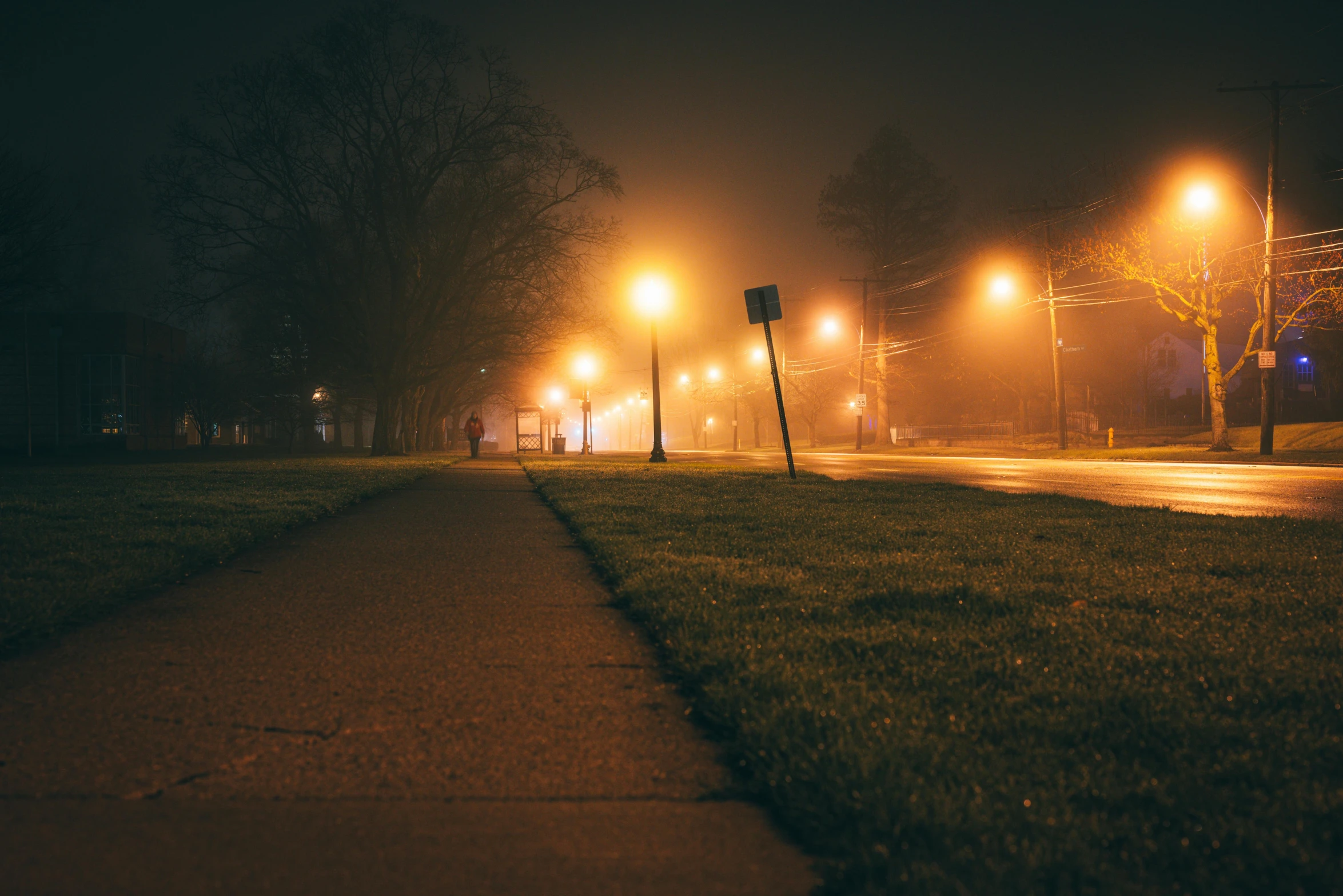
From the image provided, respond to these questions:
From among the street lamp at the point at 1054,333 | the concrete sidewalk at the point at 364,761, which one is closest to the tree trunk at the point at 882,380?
the street lamp at the point at 1054,333

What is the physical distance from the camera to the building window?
139 feet

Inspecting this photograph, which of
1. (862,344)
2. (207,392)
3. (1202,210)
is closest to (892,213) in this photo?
(862,344)

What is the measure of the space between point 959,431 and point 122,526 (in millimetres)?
56690

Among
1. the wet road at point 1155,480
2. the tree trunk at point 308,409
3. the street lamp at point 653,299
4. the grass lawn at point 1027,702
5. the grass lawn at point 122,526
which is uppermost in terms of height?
the street lamp at point 653,299

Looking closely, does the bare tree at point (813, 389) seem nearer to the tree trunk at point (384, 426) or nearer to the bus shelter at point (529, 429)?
the bus shelter at point (529, 429)

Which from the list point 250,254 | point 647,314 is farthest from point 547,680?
point 250,254

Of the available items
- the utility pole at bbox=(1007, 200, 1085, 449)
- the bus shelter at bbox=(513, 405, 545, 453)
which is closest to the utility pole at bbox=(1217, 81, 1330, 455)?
the utility pole at bbox=(1007, 200, 1085, 449)

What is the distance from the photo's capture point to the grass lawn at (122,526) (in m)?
5.20

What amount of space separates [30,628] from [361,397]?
1853 inches

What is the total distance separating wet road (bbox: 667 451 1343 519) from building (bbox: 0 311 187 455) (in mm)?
35052

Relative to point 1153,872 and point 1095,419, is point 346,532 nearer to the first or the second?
point 1153,872

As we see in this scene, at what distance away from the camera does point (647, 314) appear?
2578 cm

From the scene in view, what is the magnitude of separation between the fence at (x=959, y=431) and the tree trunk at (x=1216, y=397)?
66.7ft

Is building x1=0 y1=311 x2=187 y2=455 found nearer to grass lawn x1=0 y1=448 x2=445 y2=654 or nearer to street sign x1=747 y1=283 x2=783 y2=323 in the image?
grass lawn x1=0 y1=448 x2=445 y2=654
